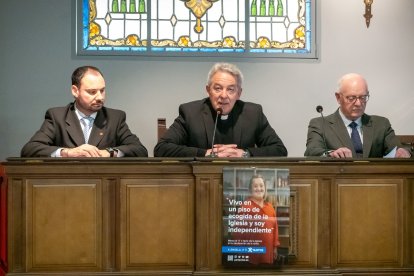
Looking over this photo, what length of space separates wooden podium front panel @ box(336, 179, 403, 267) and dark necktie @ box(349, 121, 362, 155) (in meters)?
0.92

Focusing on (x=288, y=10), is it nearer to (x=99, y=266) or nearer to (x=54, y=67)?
(x=54, y=67)

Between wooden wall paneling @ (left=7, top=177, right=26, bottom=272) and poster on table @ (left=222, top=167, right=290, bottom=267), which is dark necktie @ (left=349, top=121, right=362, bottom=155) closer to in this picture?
poster on table @ (left=222, top=167, right=290, bottom=267)

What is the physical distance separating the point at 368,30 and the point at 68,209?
424 cm

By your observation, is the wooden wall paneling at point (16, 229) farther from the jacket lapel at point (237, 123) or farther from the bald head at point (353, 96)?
the bald head at point (353, 96)

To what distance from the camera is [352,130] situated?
16.1ft

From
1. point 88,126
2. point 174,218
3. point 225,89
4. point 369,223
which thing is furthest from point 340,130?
point 88,126

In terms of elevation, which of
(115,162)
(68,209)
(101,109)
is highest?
(101,109)

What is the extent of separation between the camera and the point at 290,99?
7.04 m

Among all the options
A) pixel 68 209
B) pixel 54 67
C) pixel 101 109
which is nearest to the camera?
pixel 68 209

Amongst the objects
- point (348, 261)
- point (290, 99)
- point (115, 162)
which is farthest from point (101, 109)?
point (290, 99)

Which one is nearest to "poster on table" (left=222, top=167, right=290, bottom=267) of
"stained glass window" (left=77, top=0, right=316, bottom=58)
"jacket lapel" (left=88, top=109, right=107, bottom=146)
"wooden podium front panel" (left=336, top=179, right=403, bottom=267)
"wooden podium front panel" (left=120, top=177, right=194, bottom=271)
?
"wooden podium front panel" (left=120, top=177, right=194, bottom=271)

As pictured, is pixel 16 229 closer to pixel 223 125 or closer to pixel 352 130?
pixel 223 125

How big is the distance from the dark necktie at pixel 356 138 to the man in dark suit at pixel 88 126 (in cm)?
135

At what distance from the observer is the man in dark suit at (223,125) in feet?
15.5
